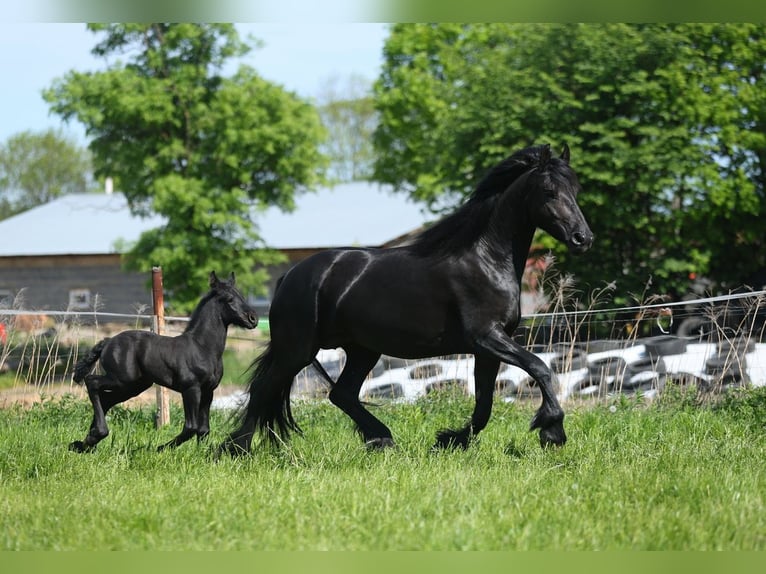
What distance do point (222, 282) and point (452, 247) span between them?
2106mm

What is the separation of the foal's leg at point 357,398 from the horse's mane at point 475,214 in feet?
3.78

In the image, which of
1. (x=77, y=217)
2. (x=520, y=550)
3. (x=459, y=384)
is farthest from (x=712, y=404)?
(x=77, y=217)

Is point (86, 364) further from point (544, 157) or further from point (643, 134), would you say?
point (643, 134)

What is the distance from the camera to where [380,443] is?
7.52 meters

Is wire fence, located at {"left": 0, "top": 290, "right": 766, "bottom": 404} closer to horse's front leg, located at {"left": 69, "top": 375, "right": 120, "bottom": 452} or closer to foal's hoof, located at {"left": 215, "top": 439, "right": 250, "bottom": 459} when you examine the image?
horse's front leg, located at {"left": 69, "top": 375, "right": 120, "bottom": 452}

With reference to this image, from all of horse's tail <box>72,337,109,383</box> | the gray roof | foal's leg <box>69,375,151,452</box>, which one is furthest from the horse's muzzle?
the gray roof

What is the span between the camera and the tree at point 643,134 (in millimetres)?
19062

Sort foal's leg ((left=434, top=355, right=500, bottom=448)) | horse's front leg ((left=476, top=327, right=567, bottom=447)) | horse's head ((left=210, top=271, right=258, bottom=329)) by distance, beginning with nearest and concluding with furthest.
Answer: horse's front leg ((left=476, top=327, right=567, bottom=447)), foal's leg ((left=434, top=355, right=500, bottom=448)), horse's head ((left=210, top=271, right=258, bottom=329))

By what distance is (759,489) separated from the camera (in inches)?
227

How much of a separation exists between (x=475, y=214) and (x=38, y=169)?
5641cm

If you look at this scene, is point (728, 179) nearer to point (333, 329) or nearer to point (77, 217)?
point (333, 329)

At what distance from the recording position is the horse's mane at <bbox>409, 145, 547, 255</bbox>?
7250 mm

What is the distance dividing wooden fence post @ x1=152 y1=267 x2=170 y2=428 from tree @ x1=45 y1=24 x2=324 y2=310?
16.6 meters

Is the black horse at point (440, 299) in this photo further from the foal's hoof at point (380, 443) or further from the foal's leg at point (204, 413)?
the foal's leg at point (204, 413)
